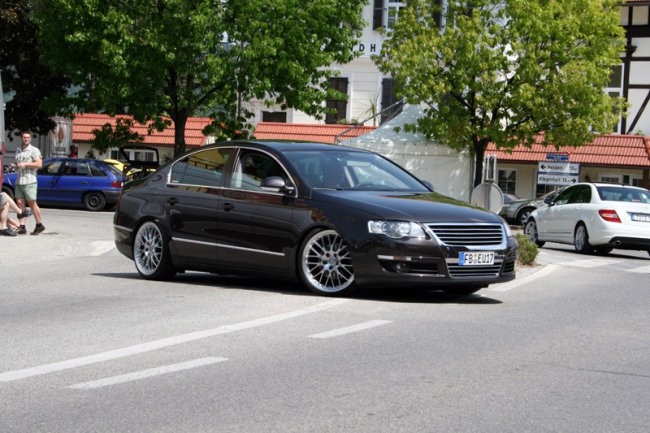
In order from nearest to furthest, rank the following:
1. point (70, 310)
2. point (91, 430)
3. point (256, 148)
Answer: point (91, 430) < point (70, 310) < point (256, 148)

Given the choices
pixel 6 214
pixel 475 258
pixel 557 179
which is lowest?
pixel 6 214

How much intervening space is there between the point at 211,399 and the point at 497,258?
576 cm

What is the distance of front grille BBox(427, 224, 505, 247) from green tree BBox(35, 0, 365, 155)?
28.7 m

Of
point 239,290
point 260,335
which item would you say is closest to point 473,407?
point 260,335

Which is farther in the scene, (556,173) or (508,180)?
(508,180)

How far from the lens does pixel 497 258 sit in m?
12.2

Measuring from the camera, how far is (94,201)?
3712 cm

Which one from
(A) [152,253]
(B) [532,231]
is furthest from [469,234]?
(B) [532,231]

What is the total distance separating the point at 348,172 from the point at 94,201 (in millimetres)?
25103

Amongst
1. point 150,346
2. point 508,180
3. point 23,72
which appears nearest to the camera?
point 150,346

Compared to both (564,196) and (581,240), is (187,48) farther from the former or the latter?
(581,240)

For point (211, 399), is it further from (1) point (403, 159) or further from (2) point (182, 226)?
(1) point (403, 159)

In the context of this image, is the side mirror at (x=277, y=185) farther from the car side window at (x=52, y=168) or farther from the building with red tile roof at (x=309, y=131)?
the building with red tile roof at (x=309, y=131)

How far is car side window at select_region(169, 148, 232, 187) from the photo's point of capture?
44.2ft
